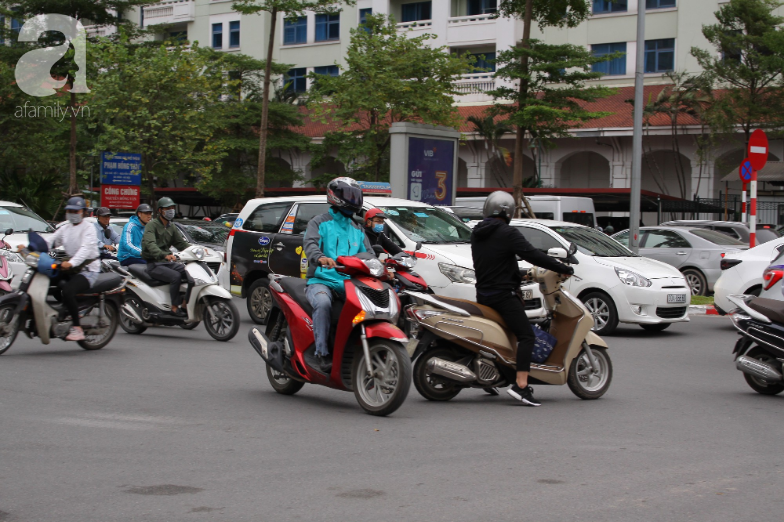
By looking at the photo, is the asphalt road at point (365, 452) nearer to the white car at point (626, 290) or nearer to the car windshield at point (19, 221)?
the white car at point (626, 290)

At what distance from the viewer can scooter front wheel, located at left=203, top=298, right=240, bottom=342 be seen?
11.6 metres

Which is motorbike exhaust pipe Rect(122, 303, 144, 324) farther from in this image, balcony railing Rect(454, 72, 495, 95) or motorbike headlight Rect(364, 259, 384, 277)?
balcony railing Rect(454, 72, 495, 95)

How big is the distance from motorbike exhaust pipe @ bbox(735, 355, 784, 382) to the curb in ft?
27.1

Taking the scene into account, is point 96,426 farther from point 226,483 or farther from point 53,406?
point 226,483

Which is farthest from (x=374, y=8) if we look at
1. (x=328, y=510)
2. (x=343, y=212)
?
(x=328, y=510)

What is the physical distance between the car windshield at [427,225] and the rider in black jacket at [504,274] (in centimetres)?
502

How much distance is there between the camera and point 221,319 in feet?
38.5

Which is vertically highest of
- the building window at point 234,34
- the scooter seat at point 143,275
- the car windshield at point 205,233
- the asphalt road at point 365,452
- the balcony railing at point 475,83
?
the building window at point 234,34

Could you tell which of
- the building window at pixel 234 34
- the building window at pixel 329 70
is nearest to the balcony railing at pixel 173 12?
the building window at pixel 234 34

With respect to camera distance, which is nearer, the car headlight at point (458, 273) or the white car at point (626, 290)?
the car headlight at point (458, 273)

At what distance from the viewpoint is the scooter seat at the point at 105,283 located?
10266 millimetres

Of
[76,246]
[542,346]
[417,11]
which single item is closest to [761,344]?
[542,346]

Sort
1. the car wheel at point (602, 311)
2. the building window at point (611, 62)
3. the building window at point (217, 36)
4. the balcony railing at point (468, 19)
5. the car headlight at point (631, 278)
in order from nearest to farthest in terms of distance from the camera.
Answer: the car headlight at point (631, 278)
the car wheel at point (602, 311)
the building window at point (611, 62)
the balcony railing at point (468, 19)
the building window at point (217, 36)

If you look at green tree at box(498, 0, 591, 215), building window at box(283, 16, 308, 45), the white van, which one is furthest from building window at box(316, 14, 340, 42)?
the white van
